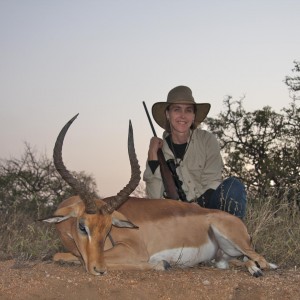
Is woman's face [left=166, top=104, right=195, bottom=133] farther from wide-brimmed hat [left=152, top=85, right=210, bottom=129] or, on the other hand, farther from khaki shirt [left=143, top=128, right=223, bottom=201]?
khaki shirt [left=143, top=128, right=223, bottom=201]

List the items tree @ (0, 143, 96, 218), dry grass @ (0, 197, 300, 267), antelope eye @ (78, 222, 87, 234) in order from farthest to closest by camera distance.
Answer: tree @ (0, 143, 96, 218), dry grass @ (0, 197, 300, 267), antelope eye @ (78, 222, 87, 234)

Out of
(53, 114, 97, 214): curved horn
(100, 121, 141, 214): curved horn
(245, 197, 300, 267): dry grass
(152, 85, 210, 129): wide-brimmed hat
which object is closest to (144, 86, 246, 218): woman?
(152, 85, 210, 129): wide-brimmed hat

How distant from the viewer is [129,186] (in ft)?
17.2

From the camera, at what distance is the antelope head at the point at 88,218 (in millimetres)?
4766

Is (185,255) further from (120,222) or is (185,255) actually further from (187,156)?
(187,156)

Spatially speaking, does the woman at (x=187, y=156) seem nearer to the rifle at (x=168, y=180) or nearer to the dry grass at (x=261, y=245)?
the rifle at (x=168, y=180)

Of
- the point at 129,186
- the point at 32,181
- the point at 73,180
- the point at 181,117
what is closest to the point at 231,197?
the point at 181,117

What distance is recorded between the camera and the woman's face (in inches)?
264

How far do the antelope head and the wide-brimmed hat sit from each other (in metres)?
1.62

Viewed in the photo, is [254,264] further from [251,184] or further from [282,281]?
[251,184]

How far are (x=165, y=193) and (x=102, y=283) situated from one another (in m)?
2.27

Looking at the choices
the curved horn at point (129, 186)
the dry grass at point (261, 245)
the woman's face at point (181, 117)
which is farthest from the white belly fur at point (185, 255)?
the woman's face at point (181, 117)

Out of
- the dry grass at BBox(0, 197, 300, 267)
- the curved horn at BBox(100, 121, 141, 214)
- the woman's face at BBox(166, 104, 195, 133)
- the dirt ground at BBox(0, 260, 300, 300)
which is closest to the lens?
the dirt ground at BBox(0, 260, 300, 300)

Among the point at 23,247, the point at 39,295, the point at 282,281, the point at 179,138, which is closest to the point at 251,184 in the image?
the point at 179,138
